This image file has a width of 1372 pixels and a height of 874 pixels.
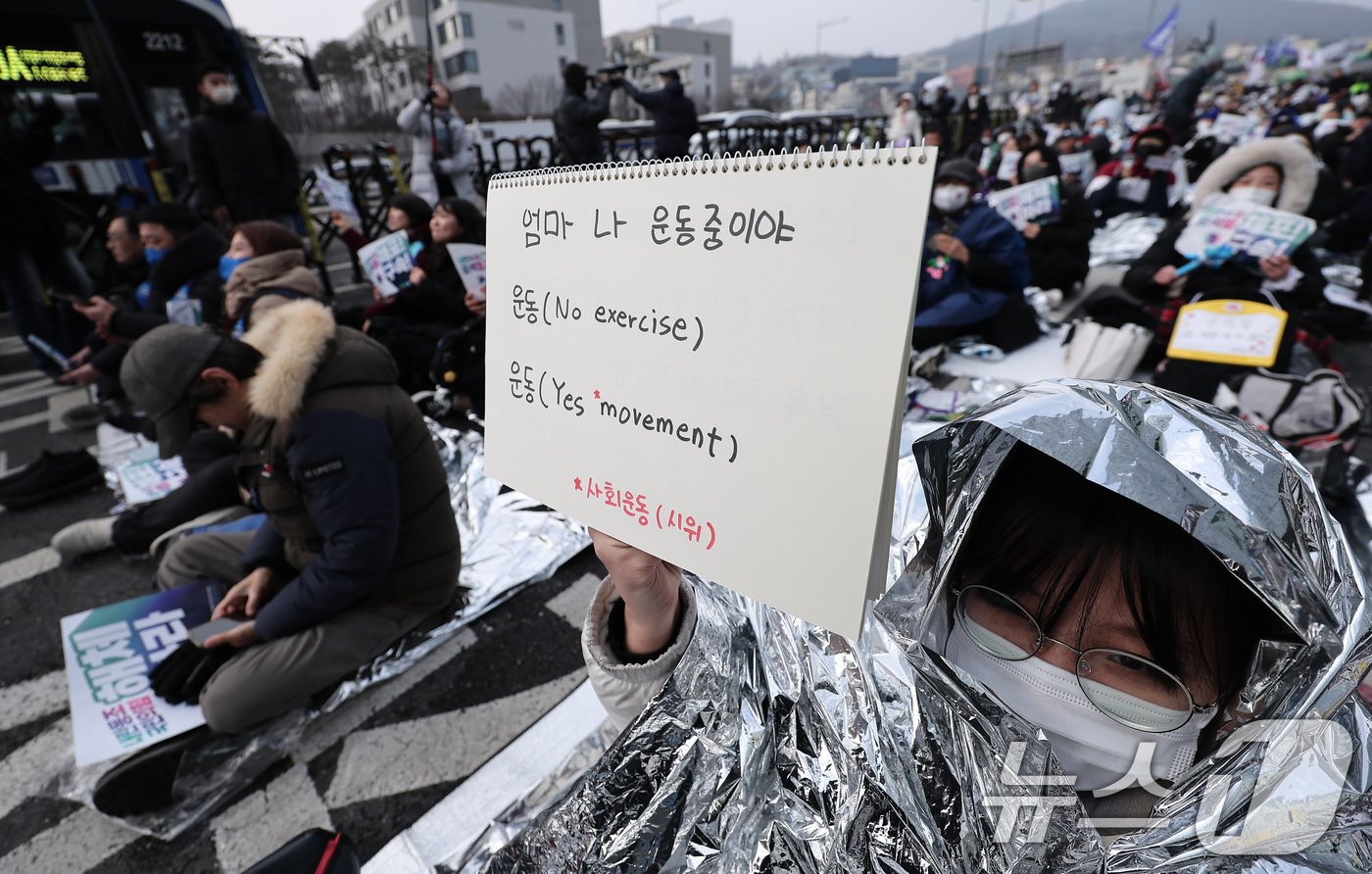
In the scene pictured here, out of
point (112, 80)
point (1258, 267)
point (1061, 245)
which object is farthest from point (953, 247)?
point (112, 80)

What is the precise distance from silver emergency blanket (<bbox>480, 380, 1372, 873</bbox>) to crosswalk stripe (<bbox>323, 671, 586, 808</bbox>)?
0.88m

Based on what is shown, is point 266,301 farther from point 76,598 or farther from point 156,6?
point 156,6

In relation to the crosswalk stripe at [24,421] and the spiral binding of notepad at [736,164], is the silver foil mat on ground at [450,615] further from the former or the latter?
the crosswalk stripe at [24,421]

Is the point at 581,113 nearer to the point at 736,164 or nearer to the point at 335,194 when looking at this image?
the point at 335,194

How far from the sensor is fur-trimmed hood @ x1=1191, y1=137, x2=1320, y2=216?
11.1 feet

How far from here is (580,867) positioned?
3.24 ft

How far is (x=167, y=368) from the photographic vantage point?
1.70 m

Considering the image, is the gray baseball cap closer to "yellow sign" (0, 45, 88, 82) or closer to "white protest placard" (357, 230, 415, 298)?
"white protest placard" (357, 230, 415, 298)

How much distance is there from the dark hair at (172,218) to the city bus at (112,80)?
2705mm

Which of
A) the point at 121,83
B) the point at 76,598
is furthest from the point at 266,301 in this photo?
the point at 121,83

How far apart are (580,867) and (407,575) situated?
1443mm

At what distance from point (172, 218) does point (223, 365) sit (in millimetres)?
3329

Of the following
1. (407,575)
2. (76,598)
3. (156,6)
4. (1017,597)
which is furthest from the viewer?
(156,6)

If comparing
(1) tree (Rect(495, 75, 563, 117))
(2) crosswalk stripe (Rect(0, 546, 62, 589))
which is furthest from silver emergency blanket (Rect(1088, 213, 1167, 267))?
(1) tree (Rect(495, 75, 563, 117))
